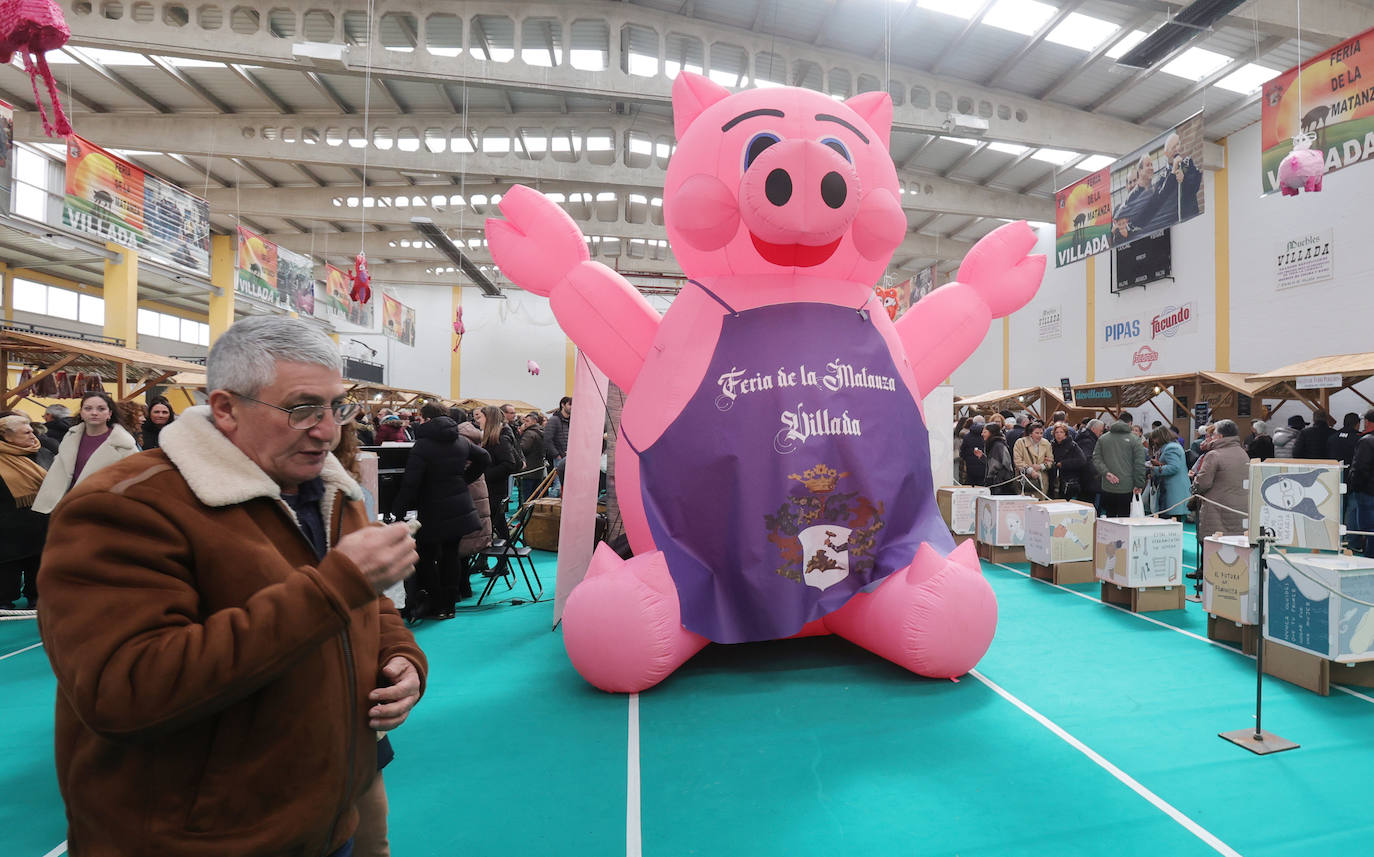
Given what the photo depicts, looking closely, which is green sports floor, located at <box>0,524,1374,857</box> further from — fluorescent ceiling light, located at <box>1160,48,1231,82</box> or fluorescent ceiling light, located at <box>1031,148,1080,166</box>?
fluorescent ceiling light, located at <box>1031,148,1080,166</box>

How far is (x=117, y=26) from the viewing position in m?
8.81

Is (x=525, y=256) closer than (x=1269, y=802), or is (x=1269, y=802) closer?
(x=1269, y=802)

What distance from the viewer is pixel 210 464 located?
3.92 ft

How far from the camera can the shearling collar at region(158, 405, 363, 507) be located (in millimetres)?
1162

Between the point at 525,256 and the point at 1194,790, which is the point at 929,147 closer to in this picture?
the point at 525,256

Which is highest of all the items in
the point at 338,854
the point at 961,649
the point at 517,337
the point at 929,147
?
the point at 929,147

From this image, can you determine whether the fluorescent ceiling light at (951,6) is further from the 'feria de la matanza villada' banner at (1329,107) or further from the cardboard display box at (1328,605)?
the cardboard display box at (1328,605)

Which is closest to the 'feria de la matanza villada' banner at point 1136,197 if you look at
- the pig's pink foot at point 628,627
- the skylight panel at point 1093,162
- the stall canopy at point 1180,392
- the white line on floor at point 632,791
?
the skylight panel at point 1093,162

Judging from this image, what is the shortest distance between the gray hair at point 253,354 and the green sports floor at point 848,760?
2039mm

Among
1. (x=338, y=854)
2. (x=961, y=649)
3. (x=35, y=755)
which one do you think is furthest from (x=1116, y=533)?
(x=35, y=755)

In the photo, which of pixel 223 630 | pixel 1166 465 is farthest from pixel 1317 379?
pixel 223 630

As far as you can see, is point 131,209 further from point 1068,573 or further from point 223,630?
point 1068,573

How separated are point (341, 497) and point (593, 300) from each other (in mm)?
2739

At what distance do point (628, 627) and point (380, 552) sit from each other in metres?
2.54
